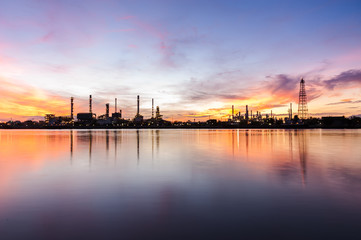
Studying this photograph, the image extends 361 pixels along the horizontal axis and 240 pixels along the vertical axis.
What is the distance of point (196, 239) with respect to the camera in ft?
18.7

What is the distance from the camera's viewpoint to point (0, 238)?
5898 millimetres

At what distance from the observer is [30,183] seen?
477 inches

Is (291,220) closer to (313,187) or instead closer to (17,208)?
(313,187)

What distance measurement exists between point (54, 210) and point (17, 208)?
1.54 metres

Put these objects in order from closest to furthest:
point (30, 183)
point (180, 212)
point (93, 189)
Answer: point (180, 212), point (93, 189), point (30, 183)

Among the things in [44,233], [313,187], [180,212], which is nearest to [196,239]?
[180,212]

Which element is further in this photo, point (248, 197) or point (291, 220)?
point (248, 197)

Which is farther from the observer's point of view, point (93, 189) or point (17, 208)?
point (93, 189)

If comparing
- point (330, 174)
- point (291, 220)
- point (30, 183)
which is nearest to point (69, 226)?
point (291, 220)

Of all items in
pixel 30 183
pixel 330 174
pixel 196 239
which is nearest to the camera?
pixel 196 239

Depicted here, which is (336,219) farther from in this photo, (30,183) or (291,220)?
(30,183)

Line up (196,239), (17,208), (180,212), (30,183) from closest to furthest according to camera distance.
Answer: (196,239), (180,212), (17,208), (30,183)

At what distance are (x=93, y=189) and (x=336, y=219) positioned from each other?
31.8 feet

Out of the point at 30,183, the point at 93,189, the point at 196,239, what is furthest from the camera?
the point at 30,183
